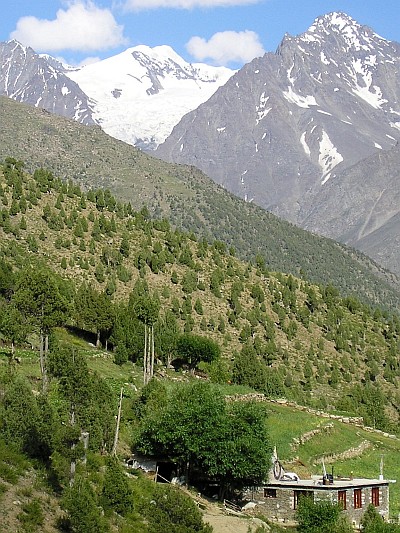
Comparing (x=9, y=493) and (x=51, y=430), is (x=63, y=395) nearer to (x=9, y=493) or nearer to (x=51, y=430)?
(x=51, y=430)

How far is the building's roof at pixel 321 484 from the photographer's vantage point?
4912cm

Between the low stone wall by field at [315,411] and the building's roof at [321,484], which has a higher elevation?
the low stone wall by field at [315,411]

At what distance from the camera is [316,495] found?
4866 cm

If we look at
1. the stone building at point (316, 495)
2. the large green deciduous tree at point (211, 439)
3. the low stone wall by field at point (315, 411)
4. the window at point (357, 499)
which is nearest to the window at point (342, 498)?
the stone building at point (316, 495)

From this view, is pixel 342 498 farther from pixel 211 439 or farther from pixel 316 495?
pixel 211 439

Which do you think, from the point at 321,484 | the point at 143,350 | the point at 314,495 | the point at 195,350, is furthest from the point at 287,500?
the point at 195,350

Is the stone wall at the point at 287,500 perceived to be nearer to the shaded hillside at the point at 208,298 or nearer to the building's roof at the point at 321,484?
the building's roof at the point at 321,484

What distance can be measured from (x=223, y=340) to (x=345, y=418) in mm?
29931

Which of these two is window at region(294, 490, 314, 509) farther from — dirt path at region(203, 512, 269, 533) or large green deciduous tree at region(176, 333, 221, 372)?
large green deciduous tree at region(176, 333, 221, 372)

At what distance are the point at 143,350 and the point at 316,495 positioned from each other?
1409 inches

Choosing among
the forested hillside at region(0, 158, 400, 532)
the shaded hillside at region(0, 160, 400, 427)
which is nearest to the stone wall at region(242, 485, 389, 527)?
the forested hillside at region(0, 158, 400, 532)

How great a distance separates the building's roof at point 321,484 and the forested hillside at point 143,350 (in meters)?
1.84

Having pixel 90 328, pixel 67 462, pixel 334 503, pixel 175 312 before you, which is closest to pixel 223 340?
pixel 175 312

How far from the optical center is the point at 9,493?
3653 cm
